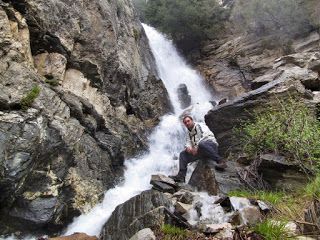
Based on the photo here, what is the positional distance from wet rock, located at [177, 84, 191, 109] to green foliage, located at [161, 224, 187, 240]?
1493 centimetres

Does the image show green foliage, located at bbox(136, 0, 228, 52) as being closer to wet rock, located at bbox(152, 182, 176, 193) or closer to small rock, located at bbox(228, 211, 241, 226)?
wet rock, located at bbox(152, 182, 176, 193)

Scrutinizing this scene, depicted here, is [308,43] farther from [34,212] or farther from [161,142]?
[34,212]

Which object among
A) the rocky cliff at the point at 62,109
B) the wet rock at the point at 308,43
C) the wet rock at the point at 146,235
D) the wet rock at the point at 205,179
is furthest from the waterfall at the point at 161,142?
the wet rock at the point at 308,43

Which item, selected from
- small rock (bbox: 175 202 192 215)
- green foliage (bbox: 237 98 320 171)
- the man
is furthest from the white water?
green foliage (bbox: 237 98 320 171)

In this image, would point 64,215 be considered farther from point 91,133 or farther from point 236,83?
point 236,83

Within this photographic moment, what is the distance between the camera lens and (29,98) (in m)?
8.55

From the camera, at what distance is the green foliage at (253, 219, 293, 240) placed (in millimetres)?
5083

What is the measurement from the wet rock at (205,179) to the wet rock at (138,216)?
1823 mm

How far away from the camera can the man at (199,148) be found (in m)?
9.87

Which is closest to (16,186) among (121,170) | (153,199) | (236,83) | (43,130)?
(43,130)

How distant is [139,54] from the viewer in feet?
64.3

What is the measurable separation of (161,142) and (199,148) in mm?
6134

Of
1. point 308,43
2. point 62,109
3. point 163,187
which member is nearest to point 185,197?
point 163,187

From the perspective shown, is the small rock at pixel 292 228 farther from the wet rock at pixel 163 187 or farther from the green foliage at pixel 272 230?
the wet rock at pixel 163 187
